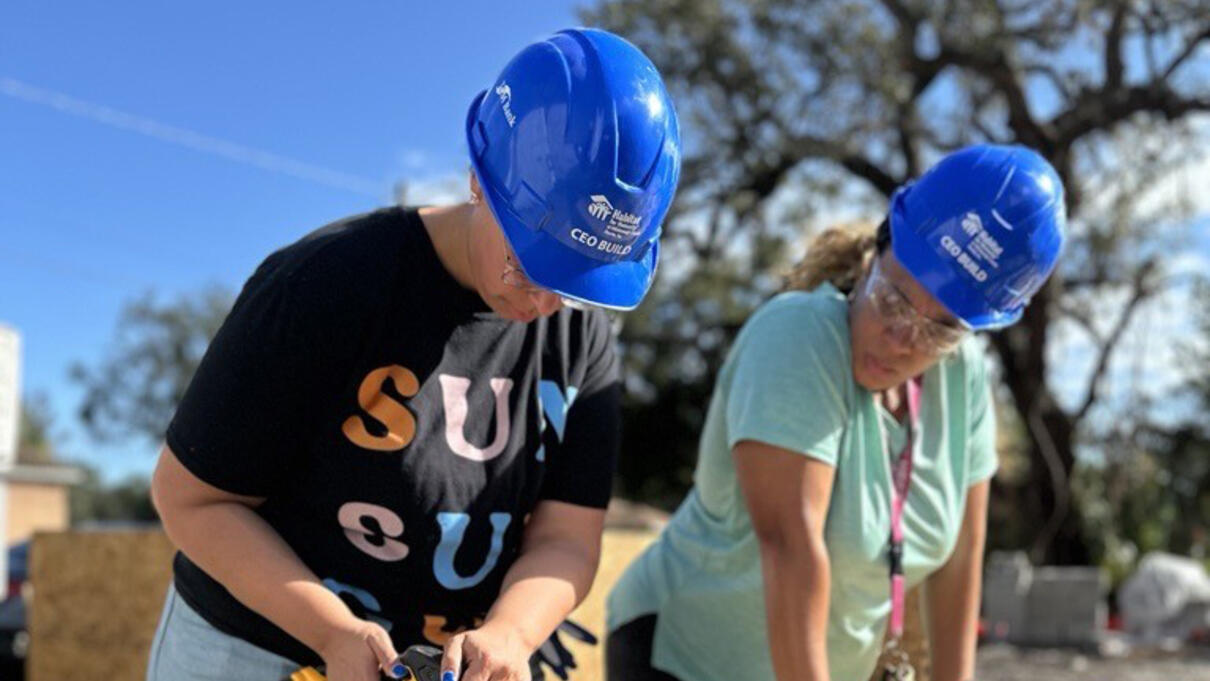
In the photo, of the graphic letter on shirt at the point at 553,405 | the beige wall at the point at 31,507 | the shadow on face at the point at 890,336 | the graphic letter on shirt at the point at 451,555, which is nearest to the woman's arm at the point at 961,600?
the shadow on face at the point at 890,336

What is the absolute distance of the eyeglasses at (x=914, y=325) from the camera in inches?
89.7

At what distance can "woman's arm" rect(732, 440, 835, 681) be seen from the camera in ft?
6.97

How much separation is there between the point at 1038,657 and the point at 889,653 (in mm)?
11018

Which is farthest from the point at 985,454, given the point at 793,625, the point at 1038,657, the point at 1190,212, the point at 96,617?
the point at 1190,212

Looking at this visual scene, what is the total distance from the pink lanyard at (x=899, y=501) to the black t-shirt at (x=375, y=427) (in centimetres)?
76

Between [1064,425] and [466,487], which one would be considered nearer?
[466,487]

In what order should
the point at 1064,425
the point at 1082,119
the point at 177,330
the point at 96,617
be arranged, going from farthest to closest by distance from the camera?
the point at 177,330
the point at 1064,425
the point at 1082,119
the point at 96,617

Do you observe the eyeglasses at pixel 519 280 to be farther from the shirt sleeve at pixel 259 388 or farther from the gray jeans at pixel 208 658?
the gray jeans at pixel 208 658

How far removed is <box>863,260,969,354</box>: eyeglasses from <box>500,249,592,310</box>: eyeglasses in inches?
33.1

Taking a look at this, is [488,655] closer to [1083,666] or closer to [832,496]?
[832,496]

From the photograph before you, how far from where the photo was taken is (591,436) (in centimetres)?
200

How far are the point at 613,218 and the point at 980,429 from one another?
4.48 feet

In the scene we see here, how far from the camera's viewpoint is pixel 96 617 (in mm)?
6133

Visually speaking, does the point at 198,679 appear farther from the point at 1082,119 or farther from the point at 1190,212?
the point at 1190,212
